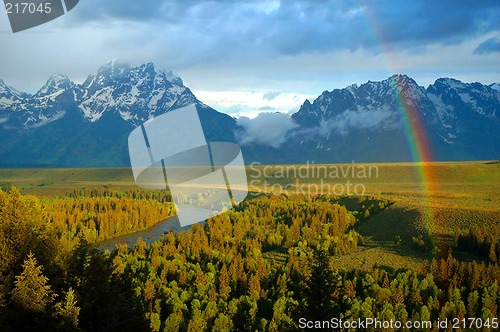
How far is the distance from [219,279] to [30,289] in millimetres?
49567

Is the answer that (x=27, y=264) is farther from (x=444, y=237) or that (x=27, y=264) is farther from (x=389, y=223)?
(x=389, y=223)

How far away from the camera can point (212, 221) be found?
12850cm

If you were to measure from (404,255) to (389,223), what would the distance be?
32.2 metres

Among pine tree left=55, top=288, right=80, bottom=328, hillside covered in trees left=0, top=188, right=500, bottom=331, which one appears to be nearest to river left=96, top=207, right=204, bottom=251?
hillside covered in trees left=0, top=188, right=500, bottom=331

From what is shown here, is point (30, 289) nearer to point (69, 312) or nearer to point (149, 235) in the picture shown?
point (69, 312)

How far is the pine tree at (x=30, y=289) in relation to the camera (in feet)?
67.9

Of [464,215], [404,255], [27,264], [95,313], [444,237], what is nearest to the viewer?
[27,264]

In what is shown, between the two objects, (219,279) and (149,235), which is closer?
(219,279)

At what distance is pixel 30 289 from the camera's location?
20.9m

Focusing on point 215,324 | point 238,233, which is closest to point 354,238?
point 238,233

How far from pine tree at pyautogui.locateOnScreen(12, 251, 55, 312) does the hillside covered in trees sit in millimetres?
56

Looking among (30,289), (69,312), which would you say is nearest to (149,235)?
(69,312)

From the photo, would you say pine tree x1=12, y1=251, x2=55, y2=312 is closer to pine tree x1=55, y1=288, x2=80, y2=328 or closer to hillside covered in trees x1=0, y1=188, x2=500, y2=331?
hillside covered in trees x1=0, y1=188, x2=500, y2=331

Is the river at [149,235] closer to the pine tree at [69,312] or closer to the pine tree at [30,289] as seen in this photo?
the pine tree at [69,312]
